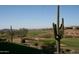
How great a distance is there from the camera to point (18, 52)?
6.11 meters

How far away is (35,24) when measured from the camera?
6141 mm

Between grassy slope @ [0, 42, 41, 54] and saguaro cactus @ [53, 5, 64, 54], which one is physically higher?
saguaro cactus @ [53, 5, 64, 54]

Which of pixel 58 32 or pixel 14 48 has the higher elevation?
pixel 58 32

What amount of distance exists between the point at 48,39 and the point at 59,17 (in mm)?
237

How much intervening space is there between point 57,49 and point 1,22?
0.60m

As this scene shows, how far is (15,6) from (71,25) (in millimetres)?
A: 571

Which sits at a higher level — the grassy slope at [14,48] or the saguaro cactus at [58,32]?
the saguaro cactus at [58,32]

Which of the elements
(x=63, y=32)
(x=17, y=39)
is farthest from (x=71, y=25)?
(x=17, y=39)

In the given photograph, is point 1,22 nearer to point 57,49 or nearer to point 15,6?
point 15,6
